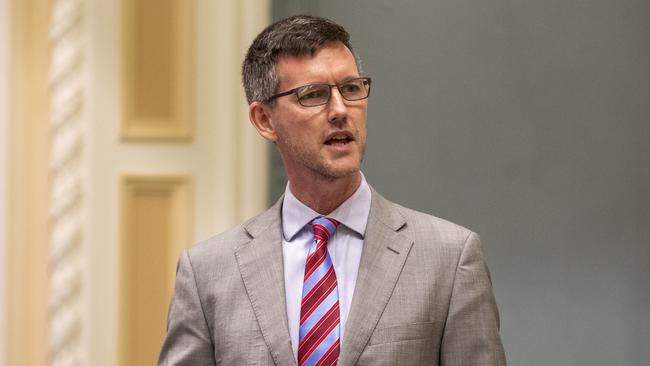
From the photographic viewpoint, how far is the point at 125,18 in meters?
2.54

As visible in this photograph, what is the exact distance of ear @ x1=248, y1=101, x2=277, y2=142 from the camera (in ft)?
5.59

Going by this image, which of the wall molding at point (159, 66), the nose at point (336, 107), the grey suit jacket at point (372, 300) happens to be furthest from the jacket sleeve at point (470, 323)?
the wall molding at point (159, 66)

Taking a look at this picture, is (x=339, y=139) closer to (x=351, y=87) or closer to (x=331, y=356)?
(x=351, y=87)

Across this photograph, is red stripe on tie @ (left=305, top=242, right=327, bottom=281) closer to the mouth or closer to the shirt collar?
the shirt collar

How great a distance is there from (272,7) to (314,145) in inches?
40.6

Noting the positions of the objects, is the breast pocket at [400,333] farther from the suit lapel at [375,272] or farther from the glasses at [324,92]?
the glasses at [324,92]

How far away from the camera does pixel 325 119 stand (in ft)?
5.22

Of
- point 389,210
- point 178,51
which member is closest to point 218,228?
point 178,51

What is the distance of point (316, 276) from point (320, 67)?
0.33 m

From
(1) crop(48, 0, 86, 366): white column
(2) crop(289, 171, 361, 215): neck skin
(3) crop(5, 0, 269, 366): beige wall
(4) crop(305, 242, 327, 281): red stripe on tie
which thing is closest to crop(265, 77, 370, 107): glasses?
(2) crop(289, 171, 361, 215): neck skin

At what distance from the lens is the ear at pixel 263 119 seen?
1704 mm

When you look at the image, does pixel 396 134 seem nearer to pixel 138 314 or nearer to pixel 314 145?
pixel 138 314

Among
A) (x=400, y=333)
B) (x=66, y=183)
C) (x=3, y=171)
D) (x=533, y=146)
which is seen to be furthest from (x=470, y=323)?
(x=3, y=171)

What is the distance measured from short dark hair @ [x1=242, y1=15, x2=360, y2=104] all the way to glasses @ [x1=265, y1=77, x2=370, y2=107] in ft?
0.19
